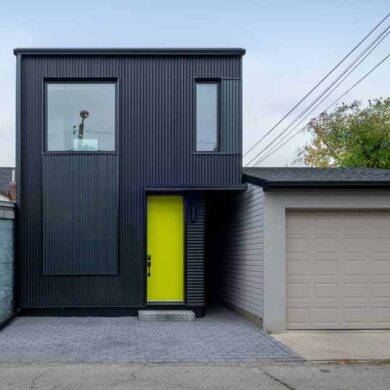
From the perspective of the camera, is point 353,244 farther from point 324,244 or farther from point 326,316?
point 326,316

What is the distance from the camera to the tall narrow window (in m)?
11.2

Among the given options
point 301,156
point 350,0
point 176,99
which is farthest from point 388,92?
point 176,99

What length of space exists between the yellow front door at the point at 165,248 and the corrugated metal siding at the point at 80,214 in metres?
0.74

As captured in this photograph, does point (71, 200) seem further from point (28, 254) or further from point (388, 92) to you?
point (388, 92)

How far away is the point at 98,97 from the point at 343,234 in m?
5.75

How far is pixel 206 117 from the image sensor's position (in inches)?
447

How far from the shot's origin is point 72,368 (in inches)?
268

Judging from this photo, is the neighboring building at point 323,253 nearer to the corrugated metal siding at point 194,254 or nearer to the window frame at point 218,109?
the corrugated metal siding at point 194,254

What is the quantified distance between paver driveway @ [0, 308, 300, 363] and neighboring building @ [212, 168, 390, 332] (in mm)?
909

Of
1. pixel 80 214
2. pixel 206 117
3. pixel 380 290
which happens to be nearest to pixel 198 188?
pixel 206 117

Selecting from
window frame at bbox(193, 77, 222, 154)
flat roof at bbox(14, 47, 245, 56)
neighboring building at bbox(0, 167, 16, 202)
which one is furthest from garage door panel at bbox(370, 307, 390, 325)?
neighboring building at bbox(0, 167, 16, 202)

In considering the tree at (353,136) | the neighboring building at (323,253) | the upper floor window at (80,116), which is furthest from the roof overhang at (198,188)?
the tree at (353,136)

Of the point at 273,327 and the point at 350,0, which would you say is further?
the point at 350,0

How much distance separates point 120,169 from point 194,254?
2.34 metres
